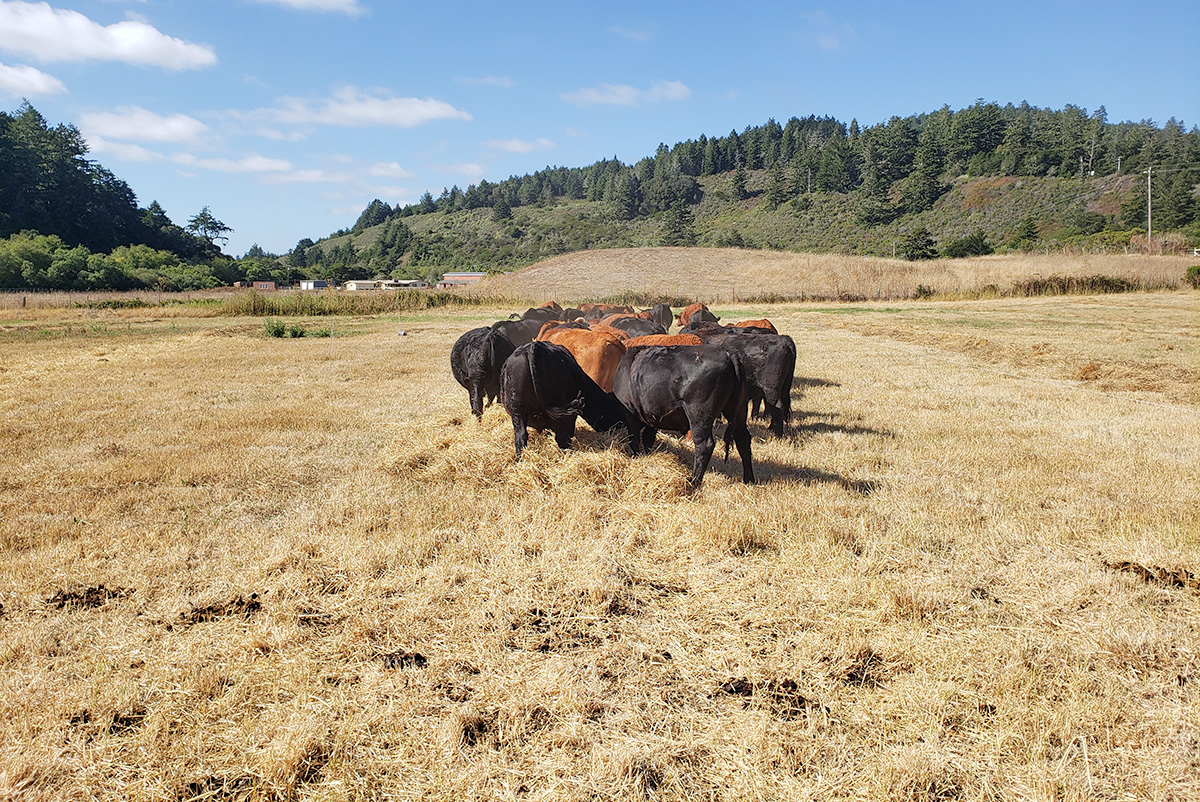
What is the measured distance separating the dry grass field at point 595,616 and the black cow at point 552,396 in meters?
0.31

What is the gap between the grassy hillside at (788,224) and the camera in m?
83.2

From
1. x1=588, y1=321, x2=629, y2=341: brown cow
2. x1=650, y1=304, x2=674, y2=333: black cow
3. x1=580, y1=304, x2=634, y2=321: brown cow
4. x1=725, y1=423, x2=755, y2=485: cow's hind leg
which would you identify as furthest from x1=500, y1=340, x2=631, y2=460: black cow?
x1=650, y1=304, x2=674, y2=333: black cow

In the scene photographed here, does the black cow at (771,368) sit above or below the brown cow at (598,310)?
below

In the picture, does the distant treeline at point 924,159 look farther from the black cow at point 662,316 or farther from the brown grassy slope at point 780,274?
the black cow at point 662,316

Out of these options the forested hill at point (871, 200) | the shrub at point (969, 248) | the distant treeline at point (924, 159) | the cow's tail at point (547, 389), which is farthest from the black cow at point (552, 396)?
the distant treeline at point (924, 159)

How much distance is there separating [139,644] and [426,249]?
153m

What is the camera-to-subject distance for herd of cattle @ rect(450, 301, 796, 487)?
673 cm

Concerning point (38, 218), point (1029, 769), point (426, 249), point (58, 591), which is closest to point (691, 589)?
point (1029, 769)

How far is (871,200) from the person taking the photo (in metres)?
106

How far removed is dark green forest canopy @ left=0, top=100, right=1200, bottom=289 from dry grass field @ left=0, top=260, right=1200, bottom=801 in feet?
224

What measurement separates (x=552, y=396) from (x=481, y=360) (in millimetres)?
2475

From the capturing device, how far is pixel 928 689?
3537mm

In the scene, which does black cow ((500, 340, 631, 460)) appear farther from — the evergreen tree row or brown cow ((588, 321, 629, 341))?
the evergreen tree row

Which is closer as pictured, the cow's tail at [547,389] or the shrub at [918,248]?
the cow's tail at [547,389]
